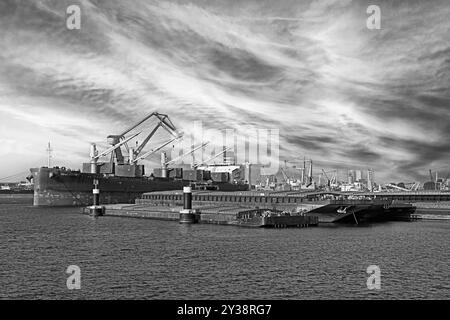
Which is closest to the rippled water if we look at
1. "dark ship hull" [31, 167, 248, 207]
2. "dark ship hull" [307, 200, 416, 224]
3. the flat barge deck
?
the flat barge deck

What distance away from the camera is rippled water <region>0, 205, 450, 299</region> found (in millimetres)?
37750

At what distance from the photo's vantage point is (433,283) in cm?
4100

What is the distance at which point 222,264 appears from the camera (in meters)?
49.1

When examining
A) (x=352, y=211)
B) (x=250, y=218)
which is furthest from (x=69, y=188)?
(x=352, y=211)

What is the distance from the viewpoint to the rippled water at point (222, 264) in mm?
37750

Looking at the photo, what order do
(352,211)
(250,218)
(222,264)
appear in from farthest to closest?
(352,211), (250,218), (222,264)

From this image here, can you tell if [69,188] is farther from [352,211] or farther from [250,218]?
[352,211]

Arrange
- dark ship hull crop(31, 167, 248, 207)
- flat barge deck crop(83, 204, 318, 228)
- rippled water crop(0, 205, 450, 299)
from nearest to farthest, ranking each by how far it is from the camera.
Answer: rippled water crop(0, 205, 450, 299) < flat barge deck crop(83, 204, 318, 228) < dark ship hull crop(31, 167, 248, 207)

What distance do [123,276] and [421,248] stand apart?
42256mm

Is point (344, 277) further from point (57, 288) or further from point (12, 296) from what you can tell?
point (12, 296)

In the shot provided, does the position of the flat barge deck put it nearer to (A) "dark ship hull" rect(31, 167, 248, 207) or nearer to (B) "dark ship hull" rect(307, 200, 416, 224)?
(B) "dark ship hull" rect(307, 200, 416, 224)

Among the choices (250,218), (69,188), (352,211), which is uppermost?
(69,188)
